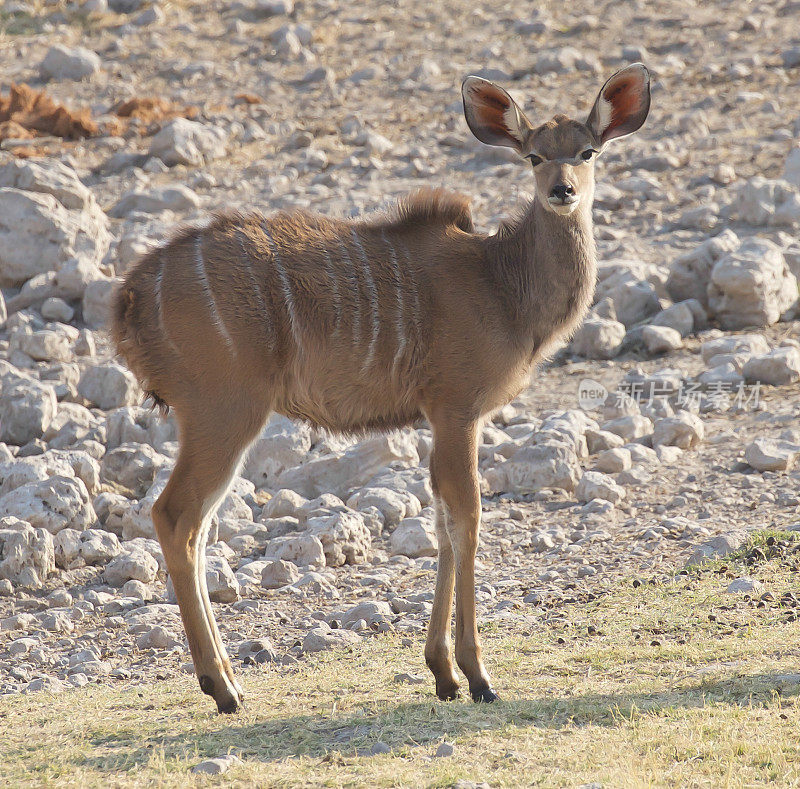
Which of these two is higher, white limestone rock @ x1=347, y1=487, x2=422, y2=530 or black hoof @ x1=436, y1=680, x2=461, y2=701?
white limestone rock @ x1=347, y1=487, x2=422, y2=530

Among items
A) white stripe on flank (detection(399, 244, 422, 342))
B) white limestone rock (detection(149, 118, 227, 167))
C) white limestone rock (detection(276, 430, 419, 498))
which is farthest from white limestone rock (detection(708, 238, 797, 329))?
white limestone rock (detection(149, 118, 227, 167))

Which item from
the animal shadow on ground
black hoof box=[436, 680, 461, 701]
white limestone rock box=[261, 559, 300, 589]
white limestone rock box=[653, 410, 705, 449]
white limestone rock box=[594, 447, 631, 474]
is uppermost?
white limestone rock box=[653, 410, 705, 449]

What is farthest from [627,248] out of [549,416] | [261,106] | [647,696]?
[647,696]

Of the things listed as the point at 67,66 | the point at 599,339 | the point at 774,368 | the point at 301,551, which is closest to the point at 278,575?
the point at 301,551

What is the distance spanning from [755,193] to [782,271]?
145cm

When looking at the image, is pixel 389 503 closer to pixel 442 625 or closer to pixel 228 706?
pixel 442 625

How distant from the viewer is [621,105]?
574cm

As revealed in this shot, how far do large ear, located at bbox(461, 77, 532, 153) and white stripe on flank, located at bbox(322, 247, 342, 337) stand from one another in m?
0.94

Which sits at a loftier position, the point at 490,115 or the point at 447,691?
the point at 490,115

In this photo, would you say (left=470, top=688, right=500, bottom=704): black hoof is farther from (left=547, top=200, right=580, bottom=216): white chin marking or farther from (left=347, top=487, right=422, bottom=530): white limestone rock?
(left=347, top=487, right=422, bottom=530): white limestone rock

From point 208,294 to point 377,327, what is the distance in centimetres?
72

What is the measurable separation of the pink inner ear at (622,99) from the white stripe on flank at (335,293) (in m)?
1.40

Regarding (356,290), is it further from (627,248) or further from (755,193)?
(755,193)

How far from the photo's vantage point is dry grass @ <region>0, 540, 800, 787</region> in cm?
415
